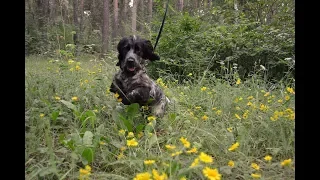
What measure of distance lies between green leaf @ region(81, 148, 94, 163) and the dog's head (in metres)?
1.41

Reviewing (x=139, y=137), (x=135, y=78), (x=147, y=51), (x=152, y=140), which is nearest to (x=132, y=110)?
(x=139, y=137)

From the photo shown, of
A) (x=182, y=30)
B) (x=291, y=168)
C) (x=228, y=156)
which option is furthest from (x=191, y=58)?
(x=291, y=168)

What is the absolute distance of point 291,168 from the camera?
68.8 inches

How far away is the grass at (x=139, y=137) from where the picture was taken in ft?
6.20

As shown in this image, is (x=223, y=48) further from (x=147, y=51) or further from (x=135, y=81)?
(x=135, y=81)

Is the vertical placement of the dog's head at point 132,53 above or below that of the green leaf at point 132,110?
above

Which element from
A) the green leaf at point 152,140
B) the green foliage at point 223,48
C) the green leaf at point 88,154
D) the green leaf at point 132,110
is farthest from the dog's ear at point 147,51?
the green foliage at point 223,48

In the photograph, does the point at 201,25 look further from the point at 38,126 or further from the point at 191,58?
the point at 38,126

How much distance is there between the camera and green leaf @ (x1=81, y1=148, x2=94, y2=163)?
2029 millimetres

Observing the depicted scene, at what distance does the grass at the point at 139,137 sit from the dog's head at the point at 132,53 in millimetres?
433

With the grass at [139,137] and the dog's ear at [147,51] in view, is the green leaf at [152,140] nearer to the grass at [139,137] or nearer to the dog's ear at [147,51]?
the grass at [139,137]

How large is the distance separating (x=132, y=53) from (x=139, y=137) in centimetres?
107

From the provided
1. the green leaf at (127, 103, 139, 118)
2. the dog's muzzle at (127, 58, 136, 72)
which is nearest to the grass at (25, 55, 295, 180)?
the green leaf at (127, 103, 139, 118)
